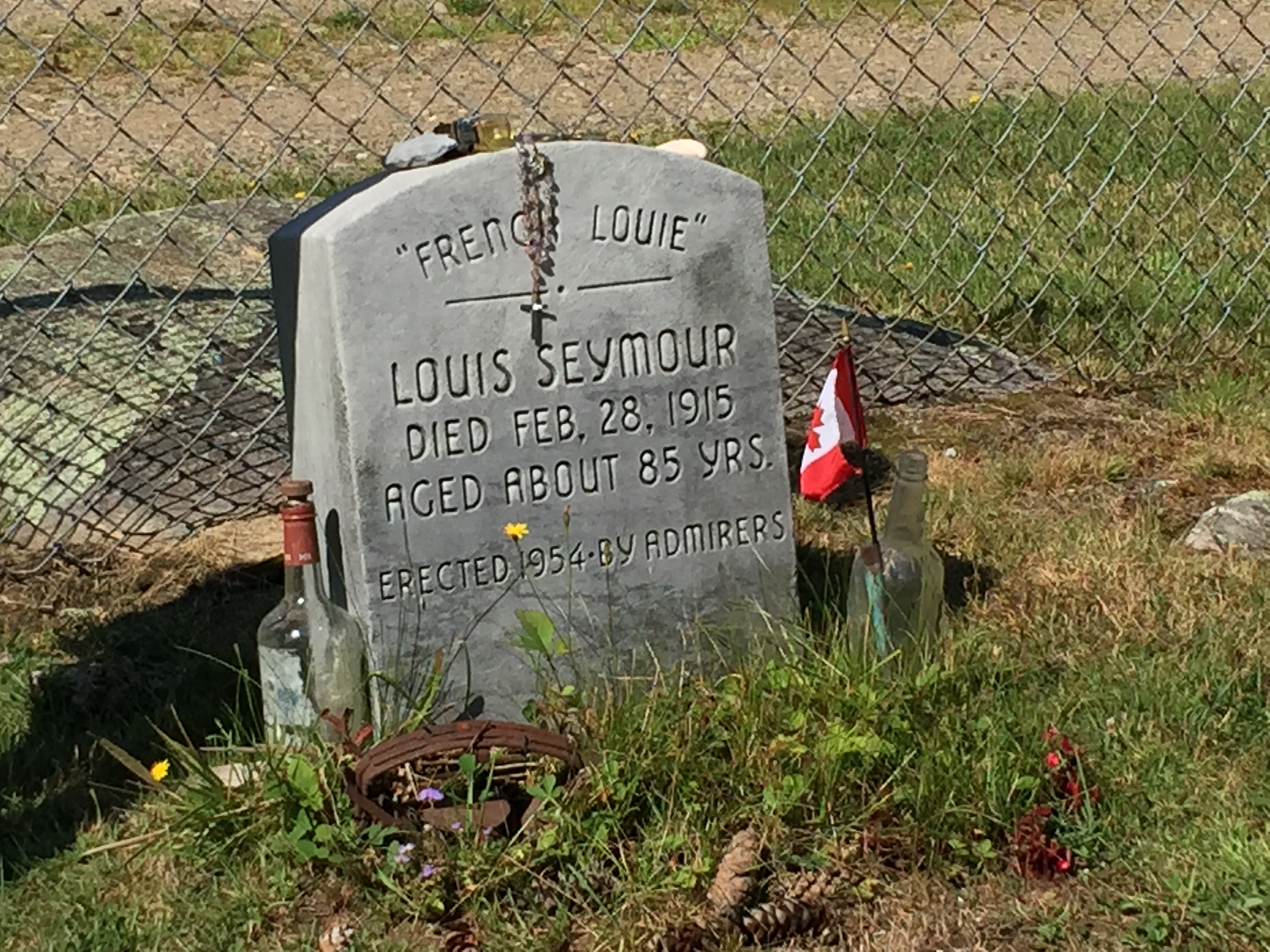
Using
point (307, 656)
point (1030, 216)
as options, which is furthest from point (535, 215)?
point (1030, 216)

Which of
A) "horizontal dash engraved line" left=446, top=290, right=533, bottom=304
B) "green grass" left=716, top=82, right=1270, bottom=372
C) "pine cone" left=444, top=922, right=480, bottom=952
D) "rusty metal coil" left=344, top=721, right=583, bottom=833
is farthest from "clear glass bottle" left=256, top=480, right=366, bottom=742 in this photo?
"green grass" left=716, top=82, right=1270, bottom=372

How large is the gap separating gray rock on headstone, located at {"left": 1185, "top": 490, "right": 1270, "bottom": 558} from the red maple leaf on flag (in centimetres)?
112

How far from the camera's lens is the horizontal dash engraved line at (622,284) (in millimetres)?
3219

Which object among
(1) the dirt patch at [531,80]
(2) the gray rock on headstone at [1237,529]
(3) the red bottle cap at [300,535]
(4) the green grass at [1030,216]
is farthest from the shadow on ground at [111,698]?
(1) the dirt patch at [531,80]

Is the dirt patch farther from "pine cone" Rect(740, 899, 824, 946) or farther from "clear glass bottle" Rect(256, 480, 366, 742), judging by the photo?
"pine cone" Rect(740, 899, 824, 946)

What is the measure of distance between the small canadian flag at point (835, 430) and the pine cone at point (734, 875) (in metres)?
0.79

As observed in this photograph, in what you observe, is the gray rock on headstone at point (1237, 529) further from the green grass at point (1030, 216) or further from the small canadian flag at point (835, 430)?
the green grass at point (1030, 216)

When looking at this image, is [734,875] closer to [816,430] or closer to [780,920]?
[780,920]

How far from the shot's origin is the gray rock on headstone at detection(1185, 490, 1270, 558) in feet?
13.2

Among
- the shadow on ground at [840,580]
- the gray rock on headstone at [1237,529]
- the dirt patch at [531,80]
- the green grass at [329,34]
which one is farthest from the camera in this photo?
the green grass at [329,34]

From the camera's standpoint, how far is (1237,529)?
407 centimetres

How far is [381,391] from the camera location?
311 cm

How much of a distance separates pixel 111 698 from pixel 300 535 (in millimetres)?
799

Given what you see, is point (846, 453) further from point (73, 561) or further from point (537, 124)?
point (537, 124)
